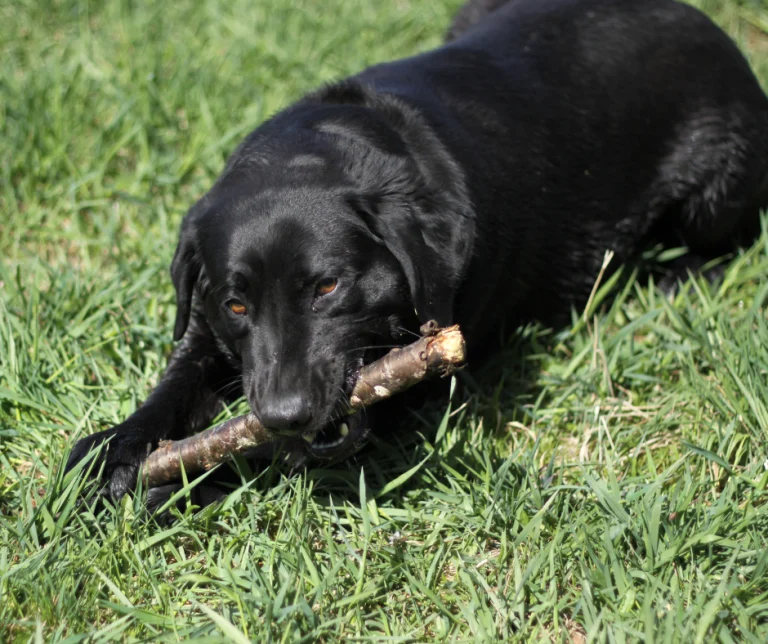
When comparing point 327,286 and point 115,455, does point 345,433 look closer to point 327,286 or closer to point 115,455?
point 327,286

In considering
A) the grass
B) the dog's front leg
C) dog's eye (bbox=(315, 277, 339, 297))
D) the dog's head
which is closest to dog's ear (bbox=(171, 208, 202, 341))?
the dog's head

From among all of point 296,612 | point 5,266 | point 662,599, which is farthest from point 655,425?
point 5,266

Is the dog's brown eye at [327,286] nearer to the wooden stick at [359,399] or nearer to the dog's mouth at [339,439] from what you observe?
the wooden stick at [359,399]

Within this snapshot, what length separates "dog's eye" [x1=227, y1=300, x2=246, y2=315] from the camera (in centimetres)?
262

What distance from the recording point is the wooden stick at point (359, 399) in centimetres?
221

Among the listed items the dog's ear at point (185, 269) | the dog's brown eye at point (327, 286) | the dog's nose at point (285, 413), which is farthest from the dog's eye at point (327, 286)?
the dog's ear at point (185, 269)

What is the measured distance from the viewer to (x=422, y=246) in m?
2.59

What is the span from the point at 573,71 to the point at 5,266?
2384 mm

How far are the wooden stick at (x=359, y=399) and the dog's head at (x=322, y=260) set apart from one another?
79 mm

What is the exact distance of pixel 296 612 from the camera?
221 centimetres

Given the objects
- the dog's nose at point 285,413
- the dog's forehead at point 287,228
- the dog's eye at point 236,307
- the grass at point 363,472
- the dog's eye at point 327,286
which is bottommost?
the grass at point 363,472

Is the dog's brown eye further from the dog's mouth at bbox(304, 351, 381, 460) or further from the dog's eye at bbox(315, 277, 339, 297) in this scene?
the dog's mouth at bbox(304, 351, 381, 460)

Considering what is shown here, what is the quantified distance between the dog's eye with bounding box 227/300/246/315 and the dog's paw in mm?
478

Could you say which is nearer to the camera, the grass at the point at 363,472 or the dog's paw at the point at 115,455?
the grass at the point at 363,472
